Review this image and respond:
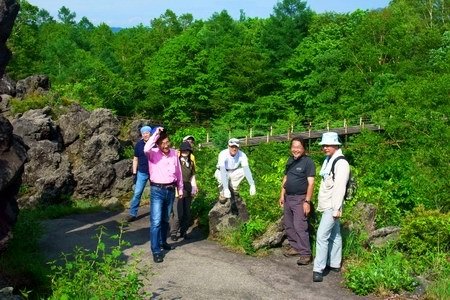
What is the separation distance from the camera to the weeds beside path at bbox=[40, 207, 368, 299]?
6484 millimetres

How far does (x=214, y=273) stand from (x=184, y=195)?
1.97 meters

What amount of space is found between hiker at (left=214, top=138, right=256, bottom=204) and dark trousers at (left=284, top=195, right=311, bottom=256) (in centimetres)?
95

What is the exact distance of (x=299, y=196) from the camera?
7523 millimetres

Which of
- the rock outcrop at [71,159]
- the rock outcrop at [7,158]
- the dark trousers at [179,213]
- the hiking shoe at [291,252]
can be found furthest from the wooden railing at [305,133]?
the rock outcrop at [7,158]

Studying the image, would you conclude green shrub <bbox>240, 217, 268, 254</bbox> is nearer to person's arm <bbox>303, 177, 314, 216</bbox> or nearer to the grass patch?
person's arm <bbox>303, 177, 314, 216</bbox>

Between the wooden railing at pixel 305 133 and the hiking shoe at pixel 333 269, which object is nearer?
the hiking shoe at pixel 333 269

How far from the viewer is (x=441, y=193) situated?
13523mm

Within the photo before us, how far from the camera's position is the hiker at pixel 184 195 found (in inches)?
345

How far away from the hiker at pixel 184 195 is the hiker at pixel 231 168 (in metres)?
0.49

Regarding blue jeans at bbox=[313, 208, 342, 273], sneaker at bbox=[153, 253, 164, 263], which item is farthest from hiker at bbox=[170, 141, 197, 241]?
blue jeans at bbox=[313, 208, 342, 273]

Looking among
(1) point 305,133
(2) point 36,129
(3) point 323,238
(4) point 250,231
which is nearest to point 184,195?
(4) point 250,231

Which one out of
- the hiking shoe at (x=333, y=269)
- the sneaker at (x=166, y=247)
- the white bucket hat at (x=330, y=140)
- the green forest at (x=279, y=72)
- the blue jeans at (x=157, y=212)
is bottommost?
the hiking shoe at (x=333, y=269)

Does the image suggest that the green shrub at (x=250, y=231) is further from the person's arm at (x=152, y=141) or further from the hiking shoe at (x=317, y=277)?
the person's arm at (x=152, y=141)

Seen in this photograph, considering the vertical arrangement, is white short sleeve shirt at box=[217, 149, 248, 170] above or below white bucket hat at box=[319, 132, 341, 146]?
below
